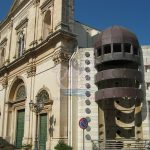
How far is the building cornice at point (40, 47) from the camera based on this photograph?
2327cm

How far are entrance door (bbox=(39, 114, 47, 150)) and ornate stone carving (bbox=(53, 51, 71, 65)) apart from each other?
4.86 m

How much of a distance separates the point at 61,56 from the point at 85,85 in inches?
119

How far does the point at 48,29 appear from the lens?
27500 millimetres

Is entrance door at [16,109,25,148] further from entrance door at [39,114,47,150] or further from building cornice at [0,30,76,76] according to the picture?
building cornice at [0,30,76,76]

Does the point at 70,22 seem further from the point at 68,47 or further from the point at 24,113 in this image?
the point at 24,113

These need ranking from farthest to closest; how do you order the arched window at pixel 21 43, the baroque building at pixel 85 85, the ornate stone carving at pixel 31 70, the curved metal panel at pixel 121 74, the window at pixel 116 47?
the arched window at pixel 21 43 → the ornate stone carving at pixel 31 70 → the window at pixel 116 47 → the baroque building at pixel 85 85 → the curved metal panel at pixel 121 74

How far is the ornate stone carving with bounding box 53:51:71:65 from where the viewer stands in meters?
22.8

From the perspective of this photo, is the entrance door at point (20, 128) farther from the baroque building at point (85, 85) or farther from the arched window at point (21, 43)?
the arched window at point (21, 43)

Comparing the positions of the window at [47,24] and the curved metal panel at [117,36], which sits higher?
the window at [47,24]

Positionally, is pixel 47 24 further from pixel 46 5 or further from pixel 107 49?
pixel 107 49

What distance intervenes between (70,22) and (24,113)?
10305 mm

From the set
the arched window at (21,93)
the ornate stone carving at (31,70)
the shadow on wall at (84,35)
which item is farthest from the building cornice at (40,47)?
the shadow on wall at (84,35)

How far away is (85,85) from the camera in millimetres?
22031

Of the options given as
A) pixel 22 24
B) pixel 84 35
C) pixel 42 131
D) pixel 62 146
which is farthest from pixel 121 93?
pixel 22 24
